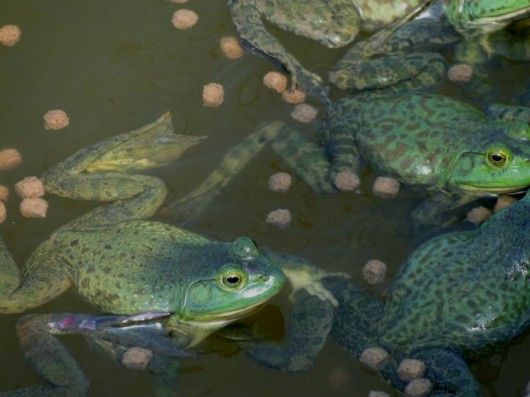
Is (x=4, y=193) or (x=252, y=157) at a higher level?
(x=4, y=193)

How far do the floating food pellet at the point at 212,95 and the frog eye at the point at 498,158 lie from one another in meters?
1.78

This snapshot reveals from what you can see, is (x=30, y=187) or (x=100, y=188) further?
(x=30, y=187)

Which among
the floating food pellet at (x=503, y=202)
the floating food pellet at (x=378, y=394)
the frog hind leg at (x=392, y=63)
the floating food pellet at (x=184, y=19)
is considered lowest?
the floating food pellet at (x=378, y=394)

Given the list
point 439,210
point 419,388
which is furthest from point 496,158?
point 419,388

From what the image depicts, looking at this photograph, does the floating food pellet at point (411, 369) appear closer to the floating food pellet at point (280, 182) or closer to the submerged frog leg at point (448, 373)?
the submerged frog leg at point (448, 373)

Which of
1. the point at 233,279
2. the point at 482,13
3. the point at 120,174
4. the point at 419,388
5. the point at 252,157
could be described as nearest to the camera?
the point at 419,388

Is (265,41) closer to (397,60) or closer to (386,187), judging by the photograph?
(397,60)

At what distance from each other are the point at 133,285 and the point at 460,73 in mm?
2504

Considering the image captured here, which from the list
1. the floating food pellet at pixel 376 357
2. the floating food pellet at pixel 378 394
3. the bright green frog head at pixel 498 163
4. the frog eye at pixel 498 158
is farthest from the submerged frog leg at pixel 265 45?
the floating food pellet at pixel 378 394

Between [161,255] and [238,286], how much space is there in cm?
52

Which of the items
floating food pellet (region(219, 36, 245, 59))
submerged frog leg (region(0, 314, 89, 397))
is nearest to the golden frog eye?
submerged frog leg (region(0, 314, 89, 397))

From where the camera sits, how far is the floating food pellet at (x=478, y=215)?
4.85m

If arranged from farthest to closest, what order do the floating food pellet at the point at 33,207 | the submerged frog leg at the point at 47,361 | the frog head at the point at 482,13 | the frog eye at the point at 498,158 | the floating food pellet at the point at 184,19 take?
the floating food pellet at the point at 184,19, the frog head at the point at 482,13, the floating food pellet at the point at 33,207, the frog eye at the point at 498,158, the submerged frog leg at the point at 47,361

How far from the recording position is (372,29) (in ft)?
19.9
